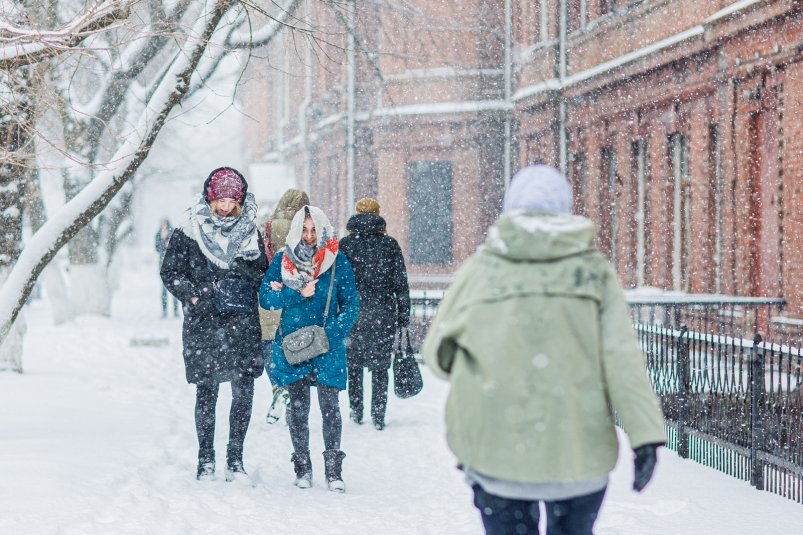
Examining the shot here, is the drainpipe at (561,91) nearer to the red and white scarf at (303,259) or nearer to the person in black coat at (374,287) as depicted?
the person in black coat at (374,287)

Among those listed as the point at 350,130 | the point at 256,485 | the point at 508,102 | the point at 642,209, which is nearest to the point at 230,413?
the point at 256,485

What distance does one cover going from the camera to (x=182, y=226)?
255 inches

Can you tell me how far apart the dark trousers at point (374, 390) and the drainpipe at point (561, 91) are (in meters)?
13.0

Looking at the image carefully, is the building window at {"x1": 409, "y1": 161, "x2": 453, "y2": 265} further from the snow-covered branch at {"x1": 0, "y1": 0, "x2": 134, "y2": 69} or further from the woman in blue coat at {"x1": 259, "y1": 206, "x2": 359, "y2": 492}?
the woman in blue coat at {"x1": 259, "y1": 206, "x2": 359, "y2": 492}

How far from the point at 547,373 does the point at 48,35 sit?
4.30 metres

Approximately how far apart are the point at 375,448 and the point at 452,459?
0.70 m

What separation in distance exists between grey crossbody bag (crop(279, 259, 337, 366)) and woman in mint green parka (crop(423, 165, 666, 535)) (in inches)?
120

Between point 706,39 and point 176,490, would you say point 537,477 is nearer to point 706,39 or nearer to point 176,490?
point 176,490

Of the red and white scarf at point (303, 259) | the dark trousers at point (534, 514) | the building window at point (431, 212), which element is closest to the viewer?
the dark trousers at point (534, 514)

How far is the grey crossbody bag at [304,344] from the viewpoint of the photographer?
620 centimetres

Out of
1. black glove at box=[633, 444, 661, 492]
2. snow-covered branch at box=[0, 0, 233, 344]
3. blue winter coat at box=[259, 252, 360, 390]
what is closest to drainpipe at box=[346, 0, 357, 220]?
snow-covered branch at box=[0, 0, 233, 344]

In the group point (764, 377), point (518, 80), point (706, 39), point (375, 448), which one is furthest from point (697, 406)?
point (518, 80)

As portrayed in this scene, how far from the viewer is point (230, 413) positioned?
21.8ft

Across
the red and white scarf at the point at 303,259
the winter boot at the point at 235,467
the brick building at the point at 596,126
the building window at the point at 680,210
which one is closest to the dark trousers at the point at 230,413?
the winter boot at the point at 235,467
